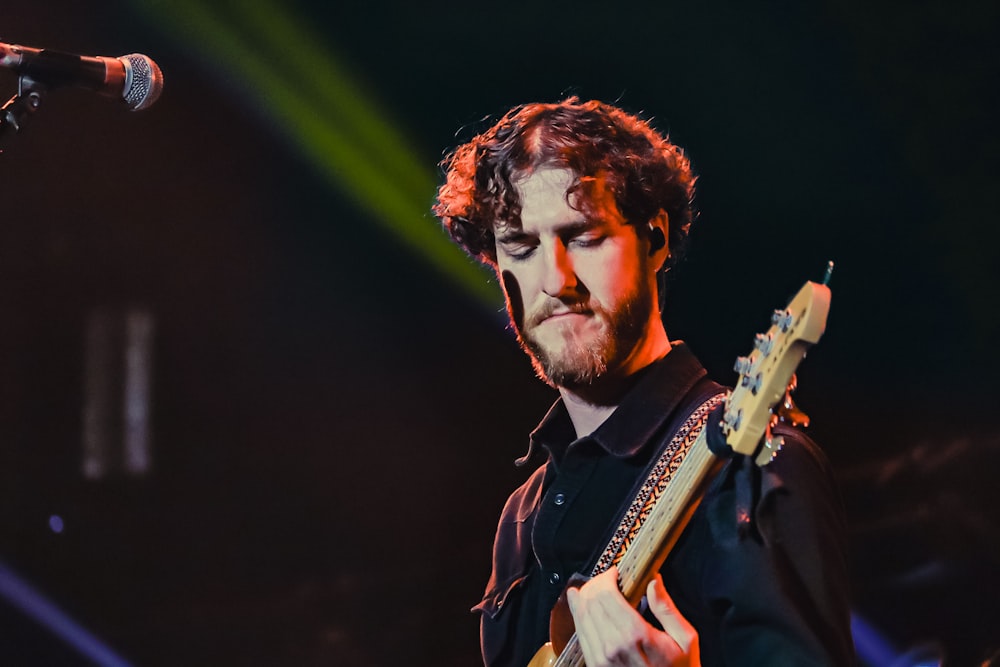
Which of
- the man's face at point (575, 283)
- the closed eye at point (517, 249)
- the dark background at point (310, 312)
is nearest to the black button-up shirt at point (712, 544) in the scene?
the man's face at point (575, 283)

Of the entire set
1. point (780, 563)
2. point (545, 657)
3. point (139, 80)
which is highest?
point (139, 80)

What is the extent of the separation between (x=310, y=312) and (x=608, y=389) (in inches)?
86.0

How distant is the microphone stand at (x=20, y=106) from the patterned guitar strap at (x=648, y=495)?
1304mm

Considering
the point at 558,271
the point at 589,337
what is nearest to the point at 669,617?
the point at 589,337

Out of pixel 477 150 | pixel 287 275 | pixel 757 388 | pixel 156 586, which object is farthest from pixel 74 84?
pixel 156 586

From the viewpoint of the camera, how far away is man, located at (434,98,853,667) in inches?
57.0

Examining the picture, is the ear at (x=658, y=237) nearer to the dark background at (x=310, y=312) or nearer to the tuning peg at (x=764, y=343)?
the tuning peg at (x=764, y=343)

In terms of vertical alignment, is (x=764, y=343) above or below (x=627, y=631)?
above

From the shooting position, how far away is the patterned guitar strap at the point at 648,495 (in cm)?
164

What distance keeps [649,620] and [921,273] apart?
1.71 metres

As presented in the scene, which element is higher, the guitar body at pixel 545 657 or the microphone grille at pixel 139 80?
the microphone grille at pixel 139 80

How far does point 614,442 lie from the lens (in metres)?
1.90

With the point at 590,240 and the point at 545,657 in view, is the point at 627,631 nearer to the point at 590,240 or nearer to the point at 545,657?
the point at 545,657

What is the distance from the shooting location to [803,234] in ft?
10.0
